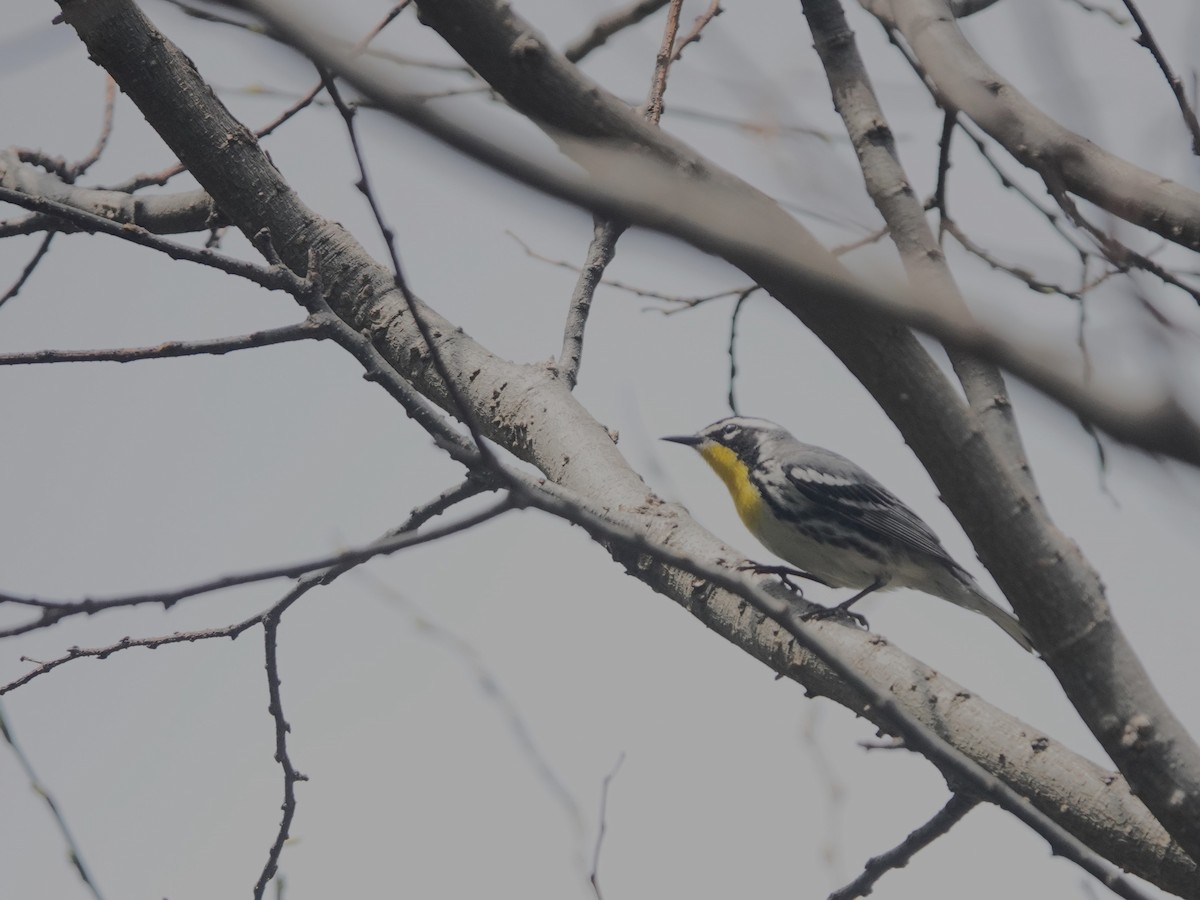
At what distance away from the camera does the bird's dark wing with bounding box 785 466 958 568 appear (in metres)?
6.25

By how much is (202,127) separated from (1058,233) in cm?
290

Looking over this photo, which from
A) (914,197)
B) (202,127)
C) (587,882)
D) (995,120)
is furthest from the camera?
(202,127)

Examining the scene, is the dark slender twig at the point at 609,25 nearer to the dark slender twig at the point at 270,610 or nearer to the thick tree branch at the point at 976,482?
the dark slender twig at the point at 270,610

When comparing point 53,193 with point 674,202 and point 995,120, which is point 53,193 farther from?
point 674,202

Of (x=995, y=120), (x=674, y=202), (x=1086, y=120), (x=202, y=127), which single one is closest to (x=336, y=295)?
(x=202, y=127)

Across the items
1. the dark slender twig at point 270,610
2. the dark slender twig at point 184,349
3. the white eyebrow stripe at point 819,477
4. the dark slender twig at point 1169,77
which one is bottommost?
the dark slender twig at point 1169,77

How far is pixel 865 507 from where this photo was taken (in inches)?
250

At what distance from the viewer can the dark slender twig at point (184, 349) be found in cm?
310

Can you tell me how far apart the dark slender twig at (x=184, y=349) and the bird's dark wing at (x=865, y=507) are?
3.67 m

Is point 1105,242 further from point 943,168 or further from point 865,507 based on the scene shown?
point 865,507

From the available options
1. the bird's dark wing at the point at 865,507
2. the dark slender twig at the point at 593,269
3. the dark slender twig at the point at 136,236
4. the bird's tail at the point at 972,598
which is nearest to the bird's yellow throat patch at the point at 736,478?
Result: the bird's dark wing at the point at 865,507

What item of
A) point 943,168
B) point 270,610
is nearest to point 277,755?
point 270,610

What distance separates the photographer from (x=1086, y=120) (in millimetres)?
2416

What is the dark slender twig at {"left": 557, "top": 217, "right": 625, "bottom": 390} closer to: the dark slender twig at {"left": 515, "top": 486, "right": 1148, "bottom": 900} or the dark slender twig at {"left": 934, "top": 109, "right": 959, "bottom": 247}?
the dark slender twig at {"left": 934, "top": 109, "right": 959, "bottom": 247}
